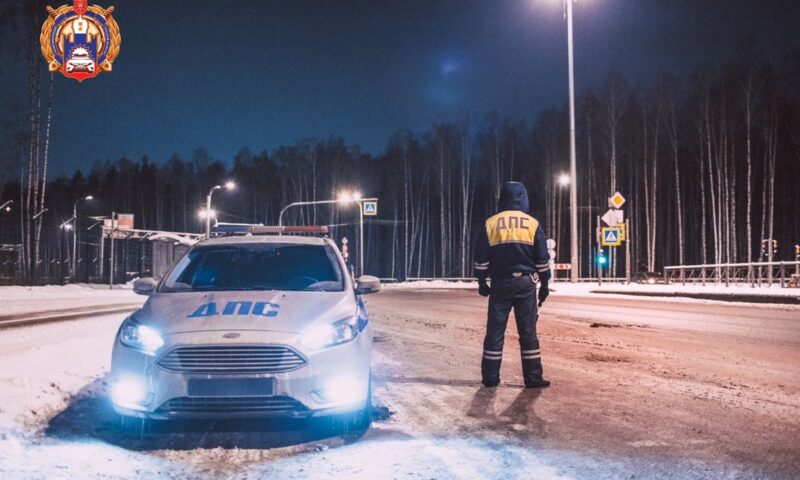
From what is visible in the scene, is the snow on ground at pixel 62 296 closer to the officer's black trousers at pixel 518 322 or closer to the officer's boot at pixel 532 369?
the officer's black trousers at pixel 518 322

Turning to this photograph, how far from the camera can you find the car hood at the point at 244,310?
4.72 meters

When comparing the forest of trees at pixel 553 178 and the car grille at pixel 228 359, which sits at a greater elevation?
the forest of trees at pixel 553 178

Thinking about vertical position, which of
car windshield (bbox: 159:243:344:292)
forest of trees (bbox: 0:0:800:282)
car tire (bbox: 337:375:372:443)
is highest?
forest of trees (bbox: 0:0:800:282)

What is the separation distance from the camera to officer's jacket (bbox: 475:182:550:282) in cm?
669

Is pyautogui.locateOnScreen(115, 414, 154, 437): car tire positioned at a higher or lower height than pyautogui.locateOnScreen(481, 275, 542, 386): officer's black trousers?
lower

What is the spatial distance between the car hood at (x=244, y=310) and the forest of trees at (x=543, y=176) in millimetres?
30690

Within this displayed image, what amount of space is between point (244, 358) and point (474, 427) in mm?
1752

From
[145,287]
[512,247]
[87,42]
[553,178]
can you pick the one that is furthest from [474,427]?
[553,178]

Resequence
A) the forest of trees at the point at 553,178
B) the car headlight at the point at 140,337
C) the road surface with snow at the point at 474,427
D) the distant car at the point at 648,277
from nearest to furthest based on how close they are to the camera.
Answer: the road surface with snow at the point at 474,427
the car headlight at the point at 140,337
the distant car at the point at 648,277
the forest of trees at the point at 553,178

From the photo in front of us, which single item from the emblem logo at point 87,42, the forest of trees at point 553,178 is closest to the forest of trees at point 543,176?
the forest of trees at point 553,178

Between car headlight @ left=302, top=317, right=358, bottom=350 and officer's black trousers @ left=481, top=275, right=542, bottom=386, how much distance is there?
2052mm

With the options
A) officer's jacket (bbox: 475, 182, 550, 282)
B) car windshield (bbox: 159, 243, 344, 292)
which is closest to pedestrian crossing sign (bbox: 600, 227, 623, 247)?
officer's jacket (bbox: 475, 182, 550, 282)

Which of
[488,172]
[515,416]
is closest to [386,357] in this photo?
[515,416]

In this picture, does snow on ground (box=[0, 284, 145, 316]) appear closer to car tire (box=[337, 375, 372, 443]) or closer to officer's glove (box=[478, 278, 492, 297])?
Result: officer's glove (box=[478, 278, 492, 297])
